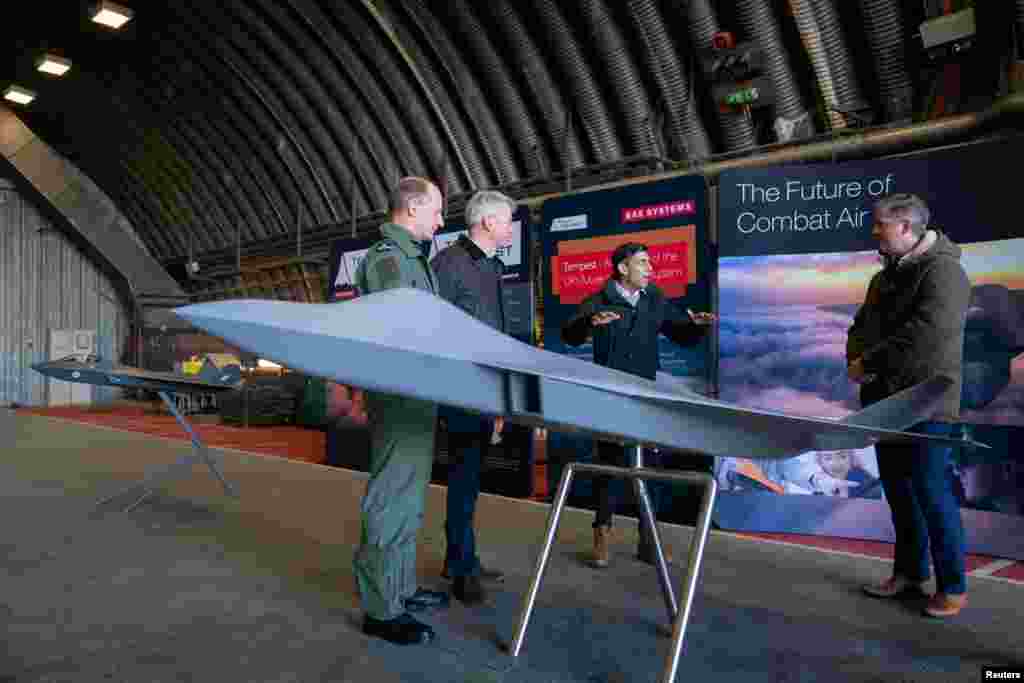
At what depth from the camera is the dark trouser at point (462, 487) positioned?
3.02m

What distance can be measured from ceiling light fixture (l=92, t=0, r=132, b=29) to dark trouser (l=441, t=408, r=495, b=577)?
970 cm

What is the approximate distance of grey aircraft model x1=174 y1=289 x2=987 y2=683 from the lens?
142 centimetres

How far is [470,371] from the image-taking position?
1.56 meters

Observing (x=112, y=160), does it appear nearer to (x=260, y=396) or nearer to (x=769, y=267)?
(x=260, y=396)

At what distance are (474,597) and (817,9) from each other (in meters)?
5.62

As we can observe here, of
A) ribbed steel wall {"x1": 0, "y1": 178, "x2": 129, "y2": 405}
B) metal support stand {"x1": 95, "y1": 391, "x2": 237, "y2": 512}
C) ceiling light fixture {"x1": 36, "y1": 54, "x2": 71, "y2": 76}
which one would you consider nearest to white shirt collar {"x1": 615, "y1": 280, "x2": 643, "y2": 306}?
A: metal support stand {"x1": 95, "y1": 391, "x2": 237, "y2": 512}

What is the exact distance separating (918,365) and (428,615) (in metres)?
2.14

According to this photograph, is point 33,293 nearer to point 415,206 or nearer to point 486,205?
point 486,205

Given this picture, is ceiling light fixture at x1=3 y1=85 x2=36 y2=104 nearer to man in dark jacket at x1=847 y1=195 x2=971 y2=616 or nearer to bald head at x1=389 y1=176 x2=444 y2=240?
bald head at x1=389 y1=176 x2=444 y2=240

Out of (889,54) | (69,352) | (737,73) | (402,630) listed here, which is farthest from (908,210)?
(69,352)

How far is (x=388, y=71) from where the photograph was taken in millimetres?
9570

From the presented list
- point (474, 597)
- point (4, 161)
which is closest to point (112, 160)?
point (4, 161)

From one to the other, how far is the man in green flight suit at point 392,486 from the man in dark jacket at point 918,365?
6.11 feet

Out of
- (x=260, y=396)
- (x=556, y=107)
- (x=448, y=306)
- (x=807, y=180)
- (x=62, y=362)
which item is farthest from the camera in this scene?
(x=260, y=396)
